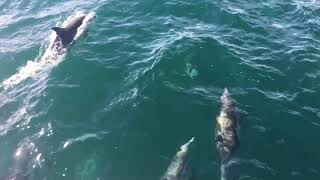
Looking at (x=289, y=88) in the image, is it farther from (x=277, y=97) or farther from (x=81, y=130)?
(x=81, y=130)

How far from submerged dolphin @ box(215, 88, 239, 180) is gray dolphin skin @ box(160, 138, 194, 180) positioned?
1218mm

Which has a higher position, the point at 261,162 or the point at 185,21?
the point at 185,21

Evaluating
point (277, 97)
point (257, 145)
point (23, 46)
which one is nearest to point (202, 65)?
point (277, 97)

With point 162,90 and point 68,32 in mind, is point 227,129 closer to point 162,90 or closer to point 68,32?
point 162,90

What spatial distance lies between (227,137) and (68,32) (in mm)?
10721

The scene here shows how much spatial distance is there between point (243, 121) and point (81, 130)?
6.40 metres

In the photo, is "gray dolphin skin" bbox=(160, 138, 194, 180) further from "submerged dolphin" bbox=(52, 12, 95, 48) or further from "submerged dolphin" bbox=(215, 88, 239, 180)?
"submerged dolphin" bbox=(52, 12, 95, 48)

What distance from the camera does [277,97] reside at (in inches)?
703

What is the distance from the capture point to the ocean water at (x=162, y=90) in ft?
51.3

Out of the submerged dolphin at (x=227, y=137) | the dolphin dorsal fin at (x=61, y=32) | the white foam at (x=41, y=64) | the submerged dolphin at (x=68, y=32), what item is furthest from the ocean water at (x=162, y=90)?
the dolphin dorsal fin at (x=61, y=32)

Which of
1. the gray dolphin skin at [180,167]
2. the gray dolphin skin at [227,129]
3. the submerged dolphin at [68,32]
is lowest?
the gray dolphin skin at [180,167]

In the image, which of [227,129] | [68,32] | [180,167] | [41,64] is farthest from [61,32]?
[180,167]

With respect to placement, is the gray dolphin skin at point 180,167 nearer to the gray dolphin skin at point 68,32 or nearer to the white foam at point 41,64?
the white foam at point 41,64

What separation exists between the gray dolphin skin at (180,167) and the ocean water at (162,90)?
0.37 metres
